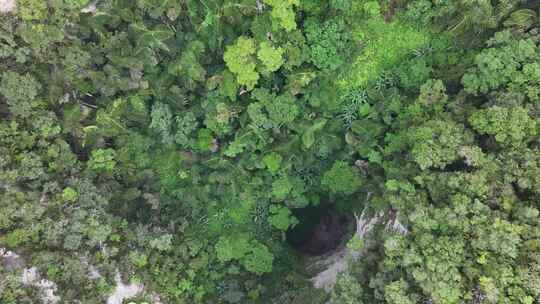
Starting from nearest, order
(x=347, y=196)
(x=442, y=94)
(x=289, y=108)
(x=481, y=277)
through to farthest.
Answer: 1. (x=481, y=277)
2. (x=442, y=94)
3. (x=289, y=108)
4. (x=347, y=196)

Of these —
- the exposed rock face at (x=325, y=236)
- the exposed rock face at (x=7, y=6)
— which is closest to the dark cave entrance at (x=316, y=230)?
the exposed rock face at (x=325, y=236)

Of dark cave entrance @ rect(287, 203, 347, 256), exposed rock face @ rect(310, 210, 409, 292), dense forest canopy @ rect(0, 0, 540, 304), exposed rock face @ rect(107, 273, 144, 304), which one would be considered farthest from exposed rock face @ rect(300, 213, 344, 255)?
exposed rock face @ rect(107, 273, 144, 304)

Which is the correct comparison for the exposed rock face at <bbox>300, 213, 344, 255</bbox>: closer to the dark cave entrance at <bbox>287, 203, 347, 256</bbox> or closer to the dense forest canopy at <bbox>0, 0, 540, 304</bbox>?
the dark cave entrance at <bbox>287, 203, 347, 256</bbox>

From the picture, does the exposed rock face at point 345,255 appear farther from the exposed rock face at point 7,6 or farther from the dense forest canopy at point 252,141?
the exposed rock face at point 7,6

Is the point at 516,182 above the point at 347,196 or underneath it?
above

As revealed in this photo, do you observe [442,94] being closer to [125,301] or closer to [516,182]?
[516,182]

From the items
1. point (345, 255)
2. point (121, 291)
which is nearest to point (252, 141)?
point (345, 255)

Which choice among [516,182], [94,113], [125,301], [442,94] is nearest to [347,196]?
[442,94]
